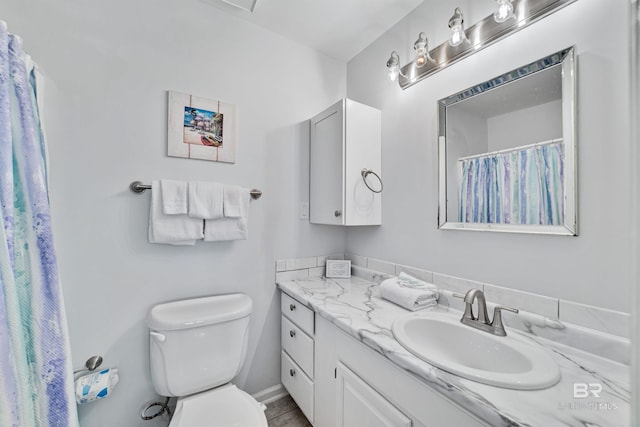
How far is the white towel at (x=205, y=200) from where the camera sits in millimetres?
1333

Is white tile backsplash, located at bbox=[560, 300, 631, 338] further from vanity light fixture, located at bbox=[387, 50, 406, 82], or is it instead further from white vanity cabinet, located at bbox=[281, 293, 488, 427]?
vanity light fixture, located at bbox=[387, 50, 406, 82]

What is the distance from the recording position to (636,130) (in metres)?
0.35

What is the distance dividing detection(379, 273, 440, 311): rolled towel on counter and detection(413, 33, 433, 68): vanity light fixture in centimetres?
111

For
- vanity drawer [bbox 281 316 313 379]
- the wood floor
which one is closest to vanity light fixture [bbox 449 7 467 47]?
vanity drawer [bbox 281 316 313 379]

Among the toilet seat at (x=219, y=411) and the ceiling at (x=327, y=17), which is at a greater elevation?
the ceiling at (x=327, y=17)

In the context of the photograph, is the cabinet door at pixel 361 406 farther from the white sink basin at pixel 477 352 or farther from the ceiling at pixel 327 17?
the ceiling at pixel 327 17

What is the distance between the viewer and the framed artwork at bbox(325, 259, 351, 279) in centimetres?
180

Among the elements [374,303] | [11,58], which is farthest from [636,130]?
[11,58]

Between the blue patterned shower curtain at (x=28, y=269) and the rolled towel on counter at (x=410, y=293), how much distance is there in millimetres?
1216

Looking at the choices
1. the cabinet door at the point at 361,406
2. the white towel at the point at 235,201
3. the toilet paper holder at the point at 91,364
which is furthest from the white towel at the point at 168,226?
the cabinet door at the point at 361,406

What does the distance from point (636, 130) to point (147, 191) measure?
1.62 m

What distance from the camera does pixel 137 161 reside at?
4.29 feet

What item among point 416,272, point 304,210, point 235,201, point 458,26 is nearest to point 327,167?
point 304,210

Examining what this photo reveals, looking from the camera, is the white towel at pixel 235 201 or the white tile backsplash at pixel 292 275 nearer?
the white towel at pixel 235 201
